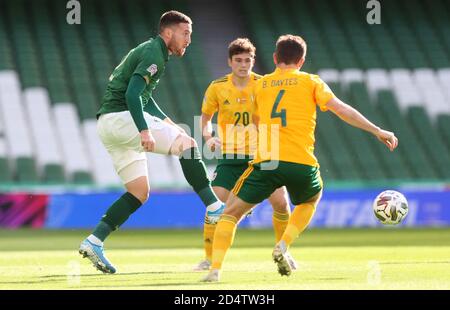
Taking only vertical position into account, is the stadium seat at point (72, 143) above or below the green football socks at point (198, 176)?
above

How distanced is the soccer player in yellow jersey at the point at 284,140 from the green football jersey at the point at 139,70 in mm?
915

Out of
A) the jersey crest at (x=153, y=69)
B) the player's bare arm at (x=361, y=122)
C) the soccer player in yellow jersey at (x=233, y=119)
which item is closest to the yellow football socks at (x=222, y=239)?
the player's bare arm at (x=361, y=122)

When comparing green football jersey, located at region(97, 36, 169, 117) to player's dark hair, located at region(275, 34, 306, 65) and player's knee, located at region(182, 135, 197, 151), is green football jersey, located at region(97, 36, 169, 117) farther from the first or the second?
player's dark hair, located at region(275, 34, 306, 65)

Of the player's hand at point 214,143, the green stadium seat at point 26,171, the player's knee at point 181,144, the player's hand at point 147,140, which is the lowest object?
the player's hand at point 147,140

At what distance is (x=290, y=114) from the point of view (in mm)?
7648

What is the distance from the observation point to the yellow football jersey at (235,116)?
9.59m

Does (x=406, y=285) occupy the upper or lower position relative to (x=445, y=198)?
lower

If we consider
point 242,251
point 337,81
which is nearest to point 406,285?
point 242,251

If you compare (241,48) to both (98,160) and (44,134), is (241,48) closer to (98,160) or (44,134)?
(98,160)

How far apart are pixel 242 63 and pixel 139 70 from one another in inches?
63.2

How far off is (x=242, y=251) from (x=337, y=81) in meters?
11.3

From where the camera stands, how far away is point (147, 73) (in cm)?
811

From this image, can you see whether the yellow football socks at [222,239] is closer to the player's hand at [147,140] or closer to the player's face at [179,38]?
the player's hand at [147,140]
